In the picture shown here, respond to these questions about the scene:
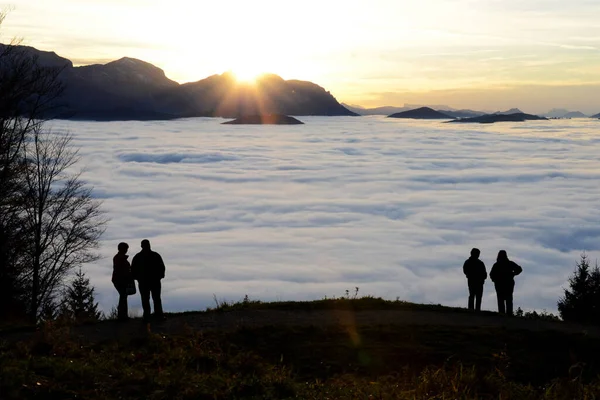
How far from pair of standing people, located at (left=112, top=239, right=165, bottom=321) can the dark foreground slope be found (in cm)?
59

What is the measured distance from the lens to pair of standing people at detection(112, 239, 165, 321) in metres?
13.7

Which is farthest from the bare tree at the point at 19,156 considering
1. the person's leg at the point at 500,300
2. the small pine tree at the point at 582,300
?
the small pine tree at the point at 582,300

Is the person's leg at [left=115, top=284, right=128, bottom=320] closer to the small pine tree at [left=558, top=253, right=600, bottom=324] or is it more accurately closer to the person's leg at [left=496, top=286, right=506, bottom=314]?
the person's leg at [left=496, top=286, right=506, bottom=314]

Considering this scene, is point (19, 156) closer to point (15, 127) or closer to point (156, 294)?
point (15, 127)

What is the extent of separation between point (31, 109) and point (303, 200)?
463 ft

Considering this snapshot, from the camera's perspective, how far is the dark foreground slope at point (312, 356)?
328 inches

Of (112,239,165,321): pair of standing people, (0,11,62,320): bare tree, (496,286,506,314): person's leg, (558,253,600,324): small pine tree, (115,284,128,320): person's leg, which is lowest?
(558,253,600,324): small pine tree

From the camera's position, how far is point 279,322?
1459 cm

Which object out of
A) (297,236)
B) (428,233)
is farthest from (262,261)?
(428,233)

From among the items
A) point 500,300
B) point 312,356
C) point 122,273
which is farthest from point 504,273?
point 122,273

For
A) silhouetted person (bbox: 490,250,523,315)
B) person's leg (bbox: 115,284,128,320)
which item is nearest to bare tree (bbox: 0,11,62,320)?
person's leg (bbox: 115,284,128,320)

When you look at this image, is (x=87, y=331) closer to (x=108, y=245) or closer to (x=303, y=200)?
(x=108, y=245)

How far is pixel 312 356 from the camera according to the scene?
11.6 meters

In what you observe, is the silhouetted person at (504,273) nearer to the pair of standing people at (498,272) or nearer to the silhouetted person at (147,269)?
the pair of standing people at (498,272)
